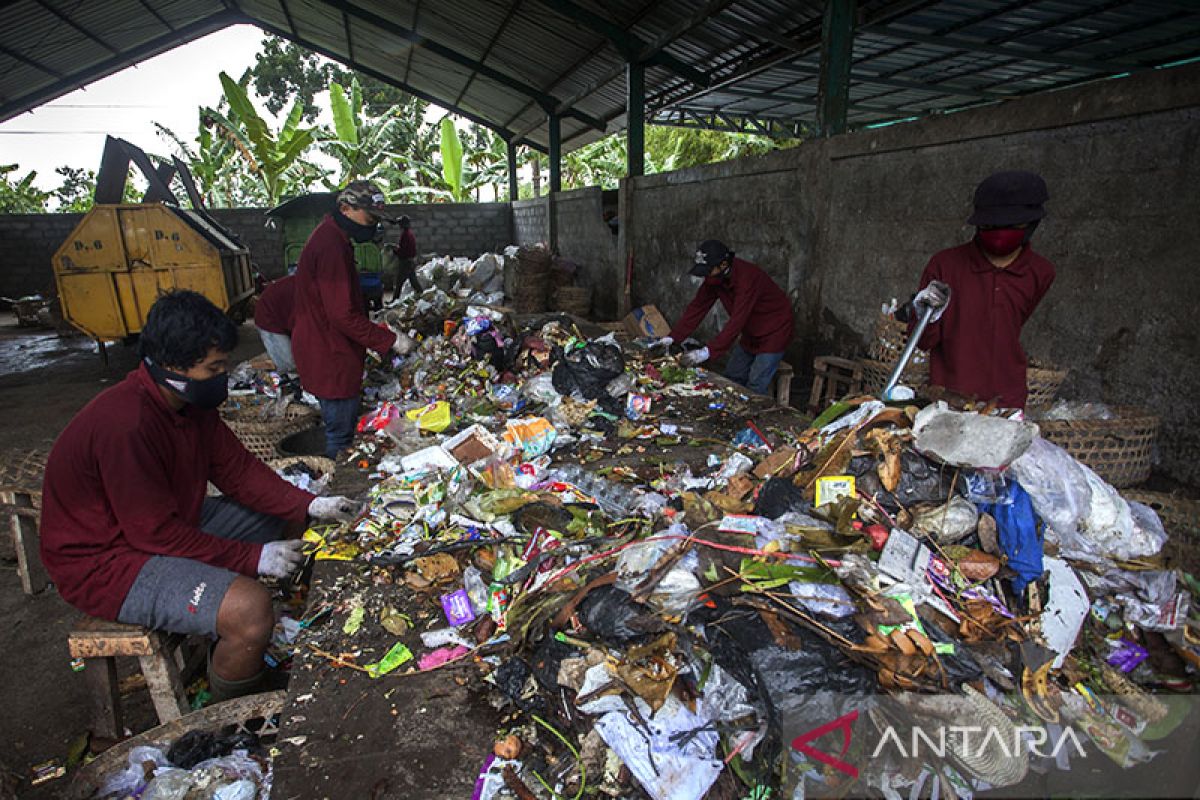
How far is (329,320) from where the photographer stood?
3.82 m

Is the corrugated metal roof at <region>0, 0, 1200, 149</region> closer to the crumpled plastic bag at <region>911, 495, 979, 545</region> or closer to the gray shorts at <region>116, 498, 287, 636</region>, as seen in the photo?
the crumpled plastic bag at <region>911, 495, 979, 545</region>

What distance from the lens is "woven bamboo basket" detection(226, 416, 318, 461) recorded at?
→ 13.9ft

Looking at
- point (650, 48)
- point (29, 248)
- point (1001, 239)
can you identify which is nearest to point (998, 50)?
point (650, 48)

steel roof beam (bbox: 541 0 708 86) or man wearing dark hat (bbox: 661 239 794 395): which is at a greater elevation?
steel roof beam (bbox: 541 0 708 86)

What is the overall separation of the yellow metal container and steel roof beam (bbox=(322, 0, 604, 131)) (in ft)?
16.5

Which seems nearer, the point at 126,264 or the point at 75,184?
the point at 126,264

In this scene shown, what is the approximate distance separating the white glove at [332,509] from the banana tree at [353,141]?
1401cm

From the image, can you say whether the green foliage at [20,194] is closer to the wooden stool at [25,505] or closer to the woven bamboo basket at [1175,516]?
the wooden stool at [25,505]

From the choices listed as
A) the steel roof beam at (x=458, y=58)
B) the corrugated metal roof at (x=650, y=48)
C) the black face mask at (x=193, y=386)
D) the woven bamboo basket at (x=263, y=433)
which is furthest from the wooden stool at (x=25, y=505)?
the steel roof beam at (x=458, y=58)

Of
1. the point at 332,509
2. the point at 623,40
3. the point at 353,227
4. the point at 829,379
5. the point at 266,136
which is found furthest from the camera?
the point at 266,136

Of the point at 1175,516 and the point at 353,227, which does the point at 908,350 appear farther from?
the point at 353,227

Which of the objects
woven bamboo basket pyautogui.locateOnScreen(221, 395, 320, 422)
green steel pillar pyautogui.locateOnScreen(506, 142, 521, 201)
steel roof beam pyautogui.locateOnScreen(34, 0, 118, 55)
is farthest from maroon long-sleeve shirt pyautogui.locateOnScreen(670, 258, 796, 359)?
green steel pillar pyautogui.locateOnScreen(506, 142, 521, 201)

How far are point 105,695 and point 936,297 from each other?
3548 mm

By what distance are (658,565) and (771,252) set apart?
4534 millimetres
